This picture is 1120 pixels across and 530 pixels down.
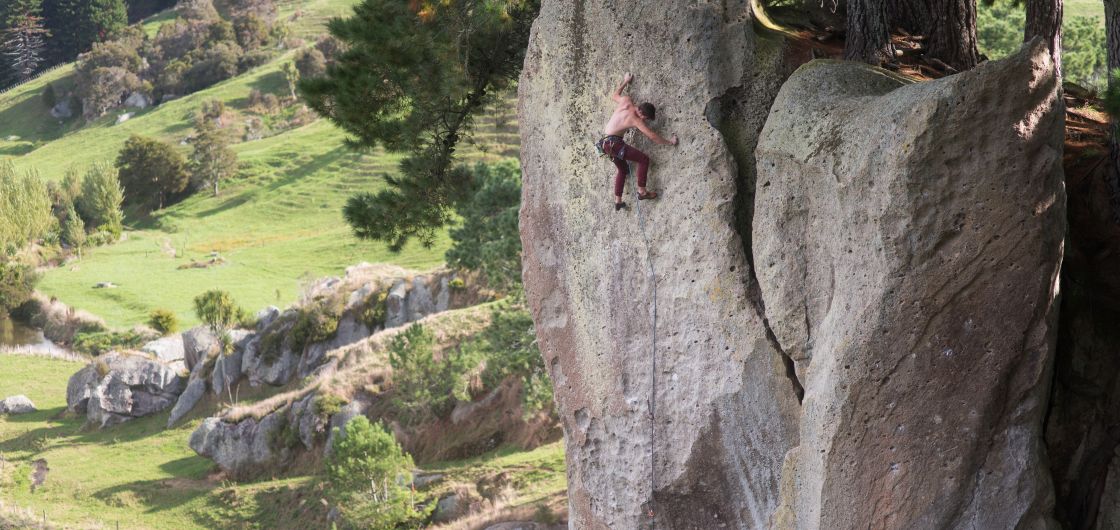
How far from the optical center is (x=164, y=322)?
4934 cm

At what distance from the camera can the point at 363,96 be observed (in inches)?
584

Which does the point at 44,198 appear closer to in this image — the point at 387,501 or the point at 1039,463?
the point at 387,501

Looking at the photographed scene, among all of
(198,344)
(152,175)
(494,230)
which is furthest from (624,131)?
(152,175)

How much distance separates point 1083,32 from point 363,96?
2650 centimetres

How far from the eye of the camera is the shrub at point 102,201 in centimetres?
6938

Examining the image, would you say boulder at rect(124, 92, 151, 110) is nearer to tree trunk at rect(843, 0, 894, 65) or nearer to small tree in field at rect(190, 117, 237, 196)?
small tree in field at rect(190, 117, 237, 196)

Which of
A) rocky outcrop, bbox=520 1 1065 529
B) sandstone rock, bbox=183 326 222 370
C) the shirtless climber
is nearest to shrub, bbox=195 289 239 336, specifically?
sandstone rock, bbox=183 326 222 370

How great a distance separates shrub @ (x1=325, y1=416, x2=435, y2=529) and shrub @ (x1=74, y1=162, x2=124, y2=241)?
52.3 metres

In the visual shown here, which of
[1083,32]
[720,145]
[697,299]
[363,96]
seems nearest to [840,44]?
[720,145]

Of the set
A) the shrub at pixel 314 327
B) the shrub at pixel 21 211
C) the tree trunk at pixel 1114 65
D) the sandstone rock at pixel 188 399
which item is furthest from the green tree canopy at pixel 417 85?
the shrub at pixel 21 211

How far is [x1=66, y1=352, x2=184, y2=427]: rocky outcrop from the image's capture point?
39.1 metres

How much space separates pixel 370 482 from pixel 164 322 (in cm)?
3026

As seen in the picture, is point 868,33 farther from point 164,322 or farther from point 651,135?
point 164,322

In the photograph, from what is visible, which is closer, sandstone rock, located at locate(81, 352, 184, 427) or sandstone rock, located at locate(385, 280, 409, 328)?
sandstone rock, located at locate(81, 352, 184, 427)
